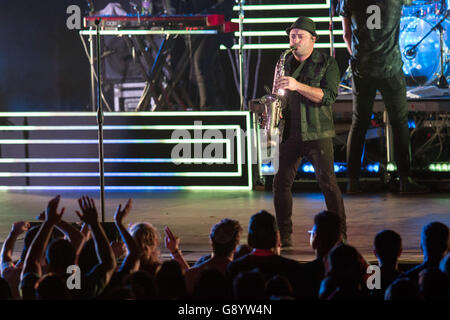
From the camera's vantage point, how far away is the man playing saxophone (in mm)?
5613

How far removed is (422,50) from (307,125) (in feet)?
16.4

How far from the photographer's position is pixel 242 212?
7.32 metres

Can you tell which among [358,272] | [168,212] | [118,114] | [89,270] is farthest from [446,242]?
[118,114]

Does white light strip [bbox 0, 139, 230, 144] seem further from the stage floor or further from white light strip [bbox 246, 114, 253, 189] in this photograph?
the stage floor

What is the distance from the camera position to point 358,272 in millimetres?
3502

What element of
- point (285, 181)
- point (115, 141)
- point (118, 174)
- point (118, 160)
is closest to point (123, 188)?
point (118, 174)

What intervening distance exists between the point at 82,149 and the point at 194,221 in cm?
277

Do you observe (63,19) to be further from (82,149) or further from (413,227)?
(413,227)

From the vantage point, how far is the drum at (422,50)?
10.0 metres

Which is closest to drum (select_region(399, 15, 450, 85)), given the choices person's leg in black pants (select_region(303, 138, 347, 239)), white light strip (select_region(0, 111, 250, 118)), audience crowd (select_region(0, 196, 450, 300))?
white light strip (select_region(0, 111, 250, 118))

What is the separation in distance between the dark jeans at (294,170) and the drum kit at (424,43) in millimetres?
4814

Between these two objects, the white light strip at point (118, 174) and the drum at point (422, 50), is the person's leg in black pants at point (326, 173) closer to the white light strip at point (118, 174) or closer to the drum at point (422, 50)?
the white light strip at point (118, 174)

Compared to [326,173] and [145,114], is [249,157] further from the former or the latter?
[326,173]

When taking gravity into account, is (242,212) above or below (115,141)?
below
